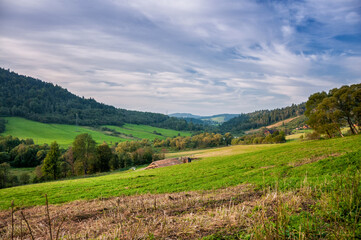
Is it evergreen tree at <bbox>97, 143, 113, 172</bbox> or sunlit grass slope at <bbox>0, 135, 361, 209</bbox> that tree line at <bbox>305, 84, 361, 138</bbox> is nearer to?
sunlit grass slope at <bbox>0, 135, 361, 209</bbox>

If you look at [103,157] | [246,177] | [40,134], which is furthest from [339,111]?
[40,134]

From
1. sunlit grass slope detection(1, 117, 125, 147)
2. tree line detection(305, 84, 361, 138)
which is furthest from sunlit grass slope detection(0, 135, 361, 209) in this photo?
sunlit grass slope detection(1, 117, 125, 147)

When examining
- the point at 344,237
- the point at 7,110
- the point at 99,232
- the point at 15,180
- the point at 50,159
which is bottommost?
the point at 15,180

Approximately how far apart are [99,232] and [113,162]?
217 feet

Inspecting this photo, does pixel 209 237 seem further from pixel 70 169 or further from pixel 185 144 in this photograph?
pixel 185 144

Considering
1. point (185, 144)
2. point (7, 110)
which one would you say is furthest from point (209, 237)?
point (7, 110)

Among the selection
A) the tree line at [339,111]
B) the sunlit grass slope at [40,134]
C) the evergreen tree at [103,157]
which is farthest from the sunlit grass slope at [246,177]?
the sunlit grass slope at [40,134]

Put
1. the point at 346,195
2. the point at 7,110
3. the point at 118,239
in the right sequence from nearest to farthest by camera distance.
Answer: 1. the point at 118,239
2. the point at 346,195
3. the point at 7,110

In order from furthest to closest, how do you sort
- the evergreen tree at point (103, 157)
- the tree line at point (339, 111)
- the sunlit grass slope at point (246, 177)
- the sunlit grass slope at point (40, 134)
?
the sunlit grass slope at point (40, 134), the evergreen tree at point (103, 157), the tree line at point (339, 111), the sunlit grass slope at point (246, 177)

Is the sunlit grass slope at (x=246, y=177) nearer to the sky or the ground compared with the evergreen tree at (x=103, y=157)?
nearer to the sky

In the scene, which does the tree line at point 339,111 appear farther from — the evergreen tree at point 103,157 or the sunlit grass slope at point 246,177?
the evergreen tree at point 103,157

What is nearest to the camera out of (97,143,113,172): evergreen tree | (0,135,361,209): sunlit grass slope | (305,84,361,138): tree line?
(0,135,361,209): sunlit grass slope

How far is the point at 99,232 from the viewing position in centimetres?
572

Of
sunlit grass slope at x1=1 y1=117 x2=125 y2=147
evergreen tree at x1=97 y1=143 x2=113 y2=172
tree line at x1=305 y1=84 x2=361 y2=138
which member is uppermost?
tree line at x1=305 y1=84 x2=361 y2=138
